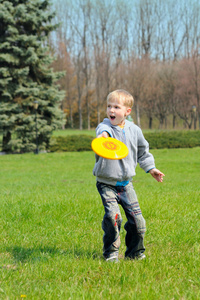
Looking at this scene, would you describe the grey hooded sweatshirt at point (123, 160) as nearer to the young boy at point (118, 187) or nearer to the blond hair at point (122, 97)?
the young boy at point (118, 187)

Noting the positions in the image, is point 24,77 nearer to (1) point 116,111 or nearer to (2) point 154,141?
(2) point 154,141

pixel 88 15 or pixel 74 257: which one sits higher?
pixel 88 15

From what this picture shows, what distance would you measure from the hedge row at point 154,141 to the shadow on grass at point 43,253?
924 inches

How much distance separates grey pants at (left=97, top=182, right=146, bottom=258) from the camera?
3.23 meters

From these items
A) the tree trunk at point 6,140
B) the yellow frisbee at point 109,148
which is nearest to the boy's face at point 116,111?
the yellow frisbee at point 109,148

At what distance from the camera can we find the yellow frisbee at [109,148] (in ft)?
9.79

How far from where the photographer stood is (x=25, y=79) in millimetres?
25156

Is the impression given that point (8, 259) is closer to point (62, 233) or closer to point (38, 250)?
point (38, 250)

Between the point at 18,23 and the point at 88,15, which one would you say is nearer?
the point at 18,23

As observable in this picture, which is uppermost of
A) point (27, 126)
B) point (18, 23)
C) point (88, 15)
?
point (88, 15)

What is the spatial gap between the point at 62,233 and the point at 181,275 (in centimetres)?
170

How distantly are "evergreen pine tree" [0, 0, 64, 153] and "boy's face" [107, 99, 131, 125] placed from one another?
21499 millimetres

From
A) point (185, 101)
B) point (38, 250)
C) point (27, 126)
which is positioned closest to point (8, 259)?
point (38, 250)

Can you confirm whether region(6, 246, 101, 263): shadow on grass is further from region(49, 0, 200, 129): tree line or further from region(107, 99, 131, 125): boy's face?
region(49, 0, 200, 129): tree line
